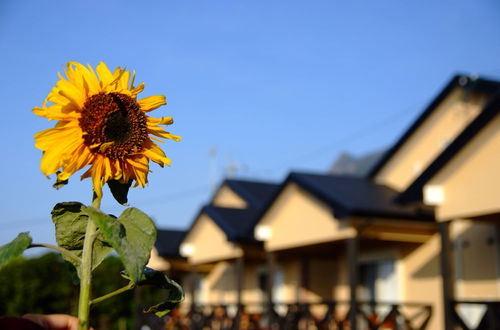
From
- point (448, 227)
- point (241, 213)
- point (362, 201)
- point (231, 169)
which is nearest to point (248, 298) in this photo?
point (241, 213)

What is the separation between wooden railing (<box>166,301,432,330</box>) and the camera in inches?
438

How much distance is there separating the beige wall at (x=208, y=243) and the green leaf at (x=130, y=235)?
14391mm

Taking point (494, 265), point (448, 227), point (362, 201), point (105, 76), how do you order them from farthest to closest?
point (362, 201), point (494, 265), point (448, 227), point (105, 76)

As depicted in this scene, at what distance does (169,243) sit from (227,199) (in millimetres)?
2323

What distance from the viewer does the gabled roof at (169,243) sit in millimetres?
19938

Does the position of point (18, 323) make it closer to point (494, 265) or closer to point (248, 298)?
point (494, 265)

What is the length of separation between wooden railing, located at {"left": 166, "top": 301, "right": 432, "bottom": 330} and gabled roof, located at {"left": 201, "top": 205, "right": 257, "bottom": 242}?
1592 mm

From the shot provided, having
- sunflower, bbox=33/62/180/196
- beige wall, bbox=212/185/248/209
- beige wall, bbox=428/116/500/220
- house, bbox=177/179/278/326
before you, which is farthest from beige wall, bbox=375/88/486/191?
sunflower, bbox=33/62/180/196

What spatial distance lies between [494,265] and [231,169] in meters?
31.6

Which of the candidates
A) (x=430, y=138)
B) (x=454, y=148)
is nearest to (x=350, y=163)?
(x=430, y=138)

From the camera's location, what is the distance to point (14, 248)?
40.4 inches

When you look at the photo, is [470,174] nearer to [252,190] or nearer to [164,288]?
[164,288]

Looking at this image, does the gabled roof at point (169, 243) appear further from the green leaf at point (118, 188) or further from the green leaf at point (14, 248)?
the green leaf at point (14, 248)

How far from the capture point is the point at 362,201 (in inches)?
444
